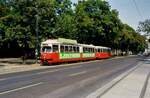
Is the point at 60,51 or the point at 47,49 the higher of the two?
the point at 47,49

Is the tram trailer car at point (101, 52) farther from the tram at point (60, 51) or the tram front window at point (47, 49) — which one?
the tram front window at point (47, 49)

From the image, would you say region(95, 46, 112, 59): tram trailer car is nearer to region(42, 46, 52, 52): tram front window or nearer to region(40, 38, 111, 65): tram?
region(40, 38, 111, 65): tram

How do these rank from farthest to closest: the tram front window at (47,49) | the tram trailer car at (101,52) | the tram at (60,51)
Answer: the tram trailer car at (101,52) → the tram front window at (47,49) → the tram at (60,51)

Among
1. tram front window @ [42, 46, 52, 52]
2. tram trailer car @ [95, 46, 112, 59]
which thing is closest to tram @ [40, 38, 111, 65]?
tram front window @ [42, 46, 52, 52]

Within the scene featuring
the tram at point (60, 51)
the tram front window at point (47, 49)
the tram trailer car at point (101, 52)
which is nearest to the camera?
the tram at point (60, 51)

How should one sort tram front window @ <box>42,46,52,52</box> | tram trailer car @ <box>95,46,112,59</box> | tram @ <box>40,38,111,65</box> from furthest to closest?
tram trailer car @ <box>95,46,112,59</box>
tram front window @ <box>42,46,52,52</box>
tram @ <box>40,38,111,65</box>

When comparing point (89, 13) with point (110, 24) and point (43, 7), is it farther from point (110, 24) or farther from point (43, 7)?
point (43, 7)

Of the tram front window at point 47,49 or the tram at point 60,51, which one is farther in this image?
the tram front window at point 47,49

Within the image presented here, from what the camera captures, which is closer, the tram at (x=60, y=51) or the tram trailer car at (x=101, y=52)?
the tram at (x=60, y=51)

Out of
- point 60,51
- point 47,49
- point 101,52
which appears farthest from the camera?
point 101,52

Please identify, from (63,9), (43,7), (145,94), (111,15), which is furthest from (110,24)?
(145,94)

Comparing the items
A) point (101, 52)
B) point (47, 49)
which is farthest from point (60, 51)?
point (101, 52)

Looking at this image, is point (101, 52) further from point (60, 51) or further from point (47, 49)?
point (47, 49)

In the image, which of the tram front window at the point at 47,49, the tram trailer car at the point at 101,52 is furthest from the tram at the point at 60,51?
the tram trailer car at the point at 101,52
